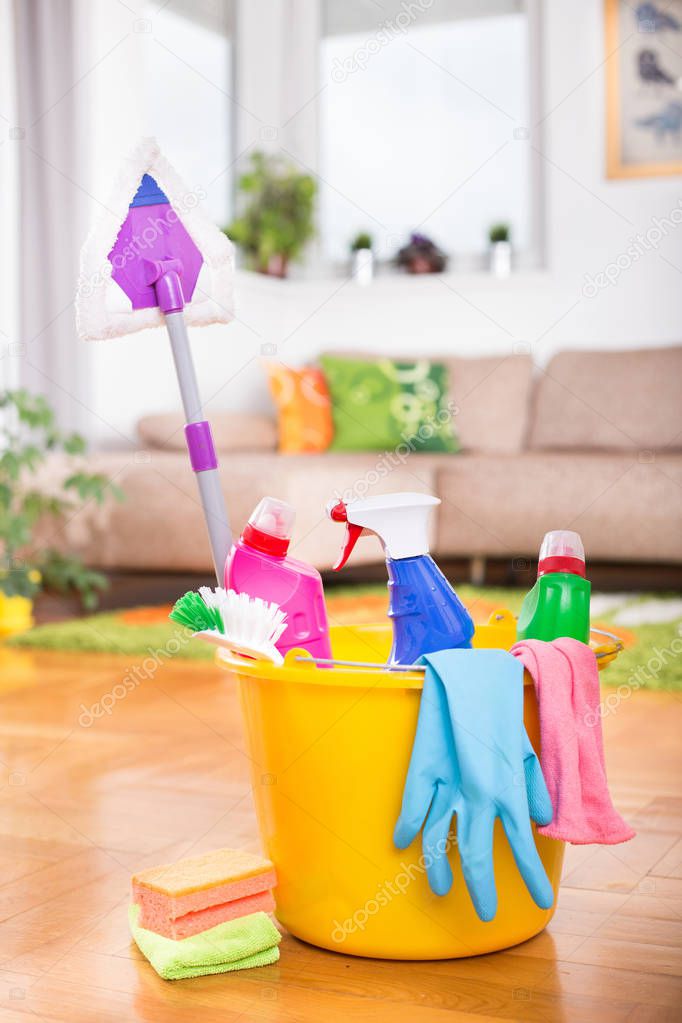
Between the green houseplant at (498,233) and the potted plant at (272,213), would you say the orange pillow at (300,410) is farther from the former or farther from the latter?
the green houseplant at (498,233)

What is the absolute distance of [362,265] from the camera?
4.57 meters

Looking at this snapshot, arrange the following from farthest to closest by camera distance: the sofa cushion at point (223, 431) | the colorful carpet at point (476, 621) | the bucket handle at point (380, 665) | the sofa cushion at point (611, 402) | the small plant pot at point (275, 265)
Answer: the small plant pot at point (275, 265), the sofa cushion at point (611, 402), the sofa cushion at point (223, 431), the colorful carpet at point (476, 621), the bucket handle at point (380, 665)

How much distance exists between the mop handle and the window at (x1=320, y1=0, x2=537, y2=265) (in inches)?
137

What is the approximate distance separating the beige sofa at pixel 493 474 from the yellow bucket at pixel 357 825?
1.88 m

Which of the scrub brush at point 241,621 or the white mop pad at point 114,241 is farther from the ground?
the white mop pad at point 114,241

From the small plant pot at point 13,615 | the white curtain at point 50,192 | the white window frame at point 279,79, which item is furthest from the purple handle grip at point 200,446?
the white window frame at point 279,79

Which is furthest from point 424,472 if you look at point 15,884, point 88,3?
point 15,884

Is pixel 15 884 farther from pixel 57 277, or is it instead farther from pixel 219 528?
pixel 57 277

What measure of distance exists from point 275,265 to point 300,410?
0.80 metres

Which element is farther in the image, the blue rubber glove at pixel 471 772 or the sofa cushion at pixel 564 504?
the sofa cushion at pixel 564 504

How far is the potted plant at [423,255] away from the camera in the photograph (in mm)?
4426

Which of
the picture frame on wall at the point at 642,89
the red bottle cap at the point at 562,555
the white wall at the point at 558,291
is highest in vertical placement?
the picture frame on wall at the point at 642,89

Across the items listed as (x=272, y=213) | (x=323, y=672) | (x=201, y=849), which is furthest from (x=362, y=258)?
(x=323, y=672)

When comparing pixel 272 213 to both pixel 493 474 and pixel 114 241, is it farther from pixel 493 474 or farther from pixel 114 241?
pixel 114 241
